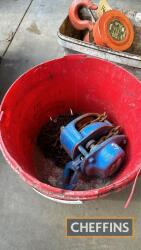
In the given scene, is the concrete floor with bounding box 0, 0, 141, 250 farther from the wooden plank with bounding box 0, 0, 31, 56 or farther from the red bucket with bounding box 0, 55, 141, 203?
the wooden plank with bounding box 0, 0, 31, 56

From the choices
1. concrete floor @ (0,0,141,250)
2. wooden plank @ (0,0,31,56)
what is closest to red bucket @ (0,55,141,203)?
concrete floor @ (0,0,141,250)

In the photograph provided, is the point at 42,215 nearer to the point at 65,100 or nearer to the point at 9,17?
the point at 65,100

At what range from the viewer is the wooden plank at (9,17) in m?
1.75

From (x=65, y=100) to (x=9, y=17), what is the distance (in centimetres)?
95

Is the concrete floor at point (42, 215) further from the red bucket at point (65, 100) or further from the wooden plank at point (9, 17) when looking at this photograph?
the wooden plank at point (9, 17)

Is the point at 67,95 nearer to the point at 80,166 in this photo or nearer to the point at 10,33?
the point at 80,166

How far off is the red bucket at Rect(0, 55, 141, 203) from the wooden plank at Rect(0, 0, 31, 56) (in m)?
0.69

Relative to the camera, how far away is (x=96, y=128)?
1.04m

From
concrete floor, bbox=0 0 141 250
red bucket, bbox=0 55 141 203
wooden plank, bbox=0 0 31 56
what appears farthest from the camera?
wooden plank, bbox=0 0 31 56

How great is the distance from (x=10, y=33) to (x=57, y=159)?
37.3 inches

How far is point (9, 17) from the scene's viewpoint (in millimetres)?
1865

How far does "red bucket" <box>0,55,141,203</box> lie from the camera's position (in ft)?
3.16

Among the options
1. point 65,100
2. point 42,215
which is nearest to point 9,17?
point 65,100

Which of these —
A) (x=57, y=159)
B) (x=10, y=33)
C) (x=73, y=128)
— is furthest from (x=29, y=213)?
(x=10, y=33)
